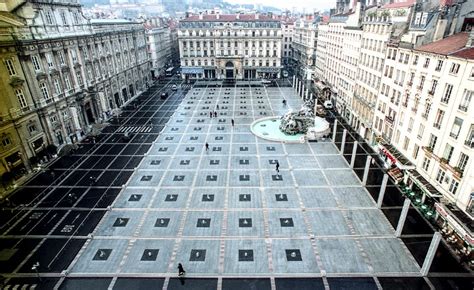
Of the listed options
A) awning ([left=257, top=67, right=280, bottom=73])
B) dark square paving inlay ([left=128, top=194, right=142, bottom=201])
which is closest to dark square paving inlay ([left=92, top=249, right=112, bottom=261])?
dark square paving inlay ([left=128, top=194, right=142, bottom=201])

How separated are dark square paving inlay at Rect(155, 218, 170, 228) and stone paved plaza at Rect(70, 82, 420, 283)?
0.12 m

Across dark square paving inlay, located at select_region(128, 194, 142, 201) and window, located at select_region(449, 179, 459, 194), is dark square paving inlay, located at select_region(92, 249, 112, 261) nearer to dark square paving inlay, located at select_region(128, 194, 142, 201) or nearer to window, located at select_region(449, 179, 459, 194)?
dark square paving inlay, located at select_region(128, 194, 142, 201)

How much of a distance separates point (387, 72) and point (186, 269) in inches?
1755

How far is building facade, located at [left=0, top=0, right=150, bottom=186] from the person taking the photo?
44344 millimetres

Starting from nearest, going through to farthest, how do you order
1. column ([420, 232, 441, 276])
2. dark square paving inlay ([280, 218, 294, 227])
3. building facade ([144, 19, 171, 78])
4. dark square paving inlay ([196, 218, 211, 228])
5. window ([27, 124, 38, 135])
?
column ([420, 232, 441, 276]) < dark square paving inlay ([280, 218, 294, 227]) < dark square paving inlay ([196, 218, 211, 228]) < window ([27, 124, 38, 135]) < building facade ([144, 19, 171, 78])

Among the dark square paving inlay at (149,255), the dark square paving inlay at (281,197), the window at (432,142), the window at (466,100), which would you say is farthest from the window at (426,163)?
the dark square paving inlay at (149,255)

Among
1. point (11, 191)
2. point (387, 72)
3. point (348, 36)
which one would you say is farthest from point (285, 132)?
point (11, 191)

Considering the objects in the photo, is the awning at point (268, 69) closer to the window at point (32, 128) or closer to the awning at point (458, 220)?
the window at point (32, 128)

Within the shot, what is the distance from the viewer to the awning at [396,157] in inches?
1545

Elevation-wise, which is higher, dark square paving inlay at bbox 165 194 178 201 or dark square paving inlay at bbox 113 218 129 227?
dark square paving inlay at bbox 165 194 178 201

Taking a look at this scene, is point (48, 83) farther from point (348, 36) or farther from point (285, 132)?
point (348, 36)

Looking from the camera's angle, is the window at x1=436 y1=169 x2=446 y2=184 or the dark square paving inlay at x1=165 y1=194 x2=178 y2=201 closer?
the window at x1=436 y1=169 x2=446 y2=184

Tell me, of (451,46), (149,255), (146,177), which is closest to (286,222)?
(149,255)

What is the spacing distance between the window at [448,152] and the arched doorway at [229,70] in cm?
8591
